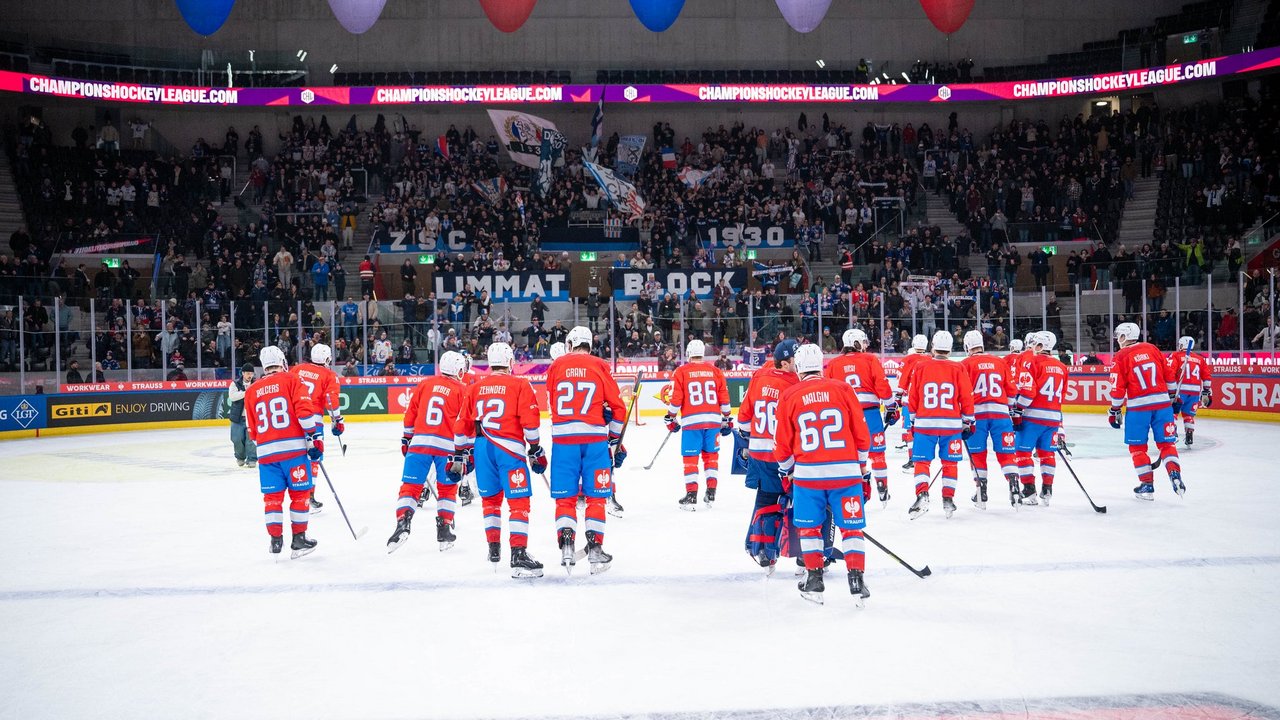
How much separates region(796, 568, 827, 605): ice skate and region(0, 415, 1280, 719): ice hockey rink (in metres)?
0.11

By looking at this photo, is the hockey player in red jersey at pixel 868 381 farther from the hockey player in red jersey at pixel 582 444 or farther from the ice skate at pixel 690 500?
the hockey player in red jersey at pixel 582 444

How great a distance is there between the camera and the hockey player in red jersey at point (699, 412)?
467 inches

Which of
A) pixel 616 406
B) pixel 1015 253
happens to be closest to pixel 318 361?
pixel 616 406

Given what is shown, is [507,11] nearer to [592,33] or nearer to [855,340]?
[855,340]

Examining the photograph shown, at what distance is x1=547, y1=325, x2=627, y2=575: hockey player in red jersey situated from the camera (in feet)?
27.5

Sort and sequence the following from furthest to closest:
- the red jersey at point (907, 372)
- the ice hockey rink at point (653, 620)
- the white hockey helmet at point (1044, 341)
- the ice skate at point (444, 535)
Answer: the white hockey helmet at point (1044, 341) < the red jersey at point (907, 372) < the ice skate at point (444, 535) < the ice hockey rink at point (653, 620)

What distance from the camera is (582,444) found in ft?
27.8

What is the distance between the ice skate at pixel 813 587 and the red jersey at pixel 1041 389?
482cm

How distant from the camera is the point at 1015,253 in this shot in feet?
88.2

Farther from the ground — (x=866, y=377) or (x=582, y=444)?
(x=866, y=377)

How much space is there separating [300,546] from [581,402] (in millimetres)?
2921

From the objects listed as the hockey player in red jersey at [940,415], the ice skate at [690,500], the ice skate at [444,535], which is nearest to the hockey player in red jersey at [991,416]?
the hockey player in red jersey at [940,415]

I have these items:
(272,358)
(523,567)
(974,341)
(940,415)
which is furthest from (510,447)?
(974,341)

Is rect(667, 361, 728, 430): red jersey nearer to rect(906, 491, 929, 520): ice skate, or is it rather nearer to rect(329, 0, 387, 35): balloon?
rect(906, 491, 929, 520): ice skate
